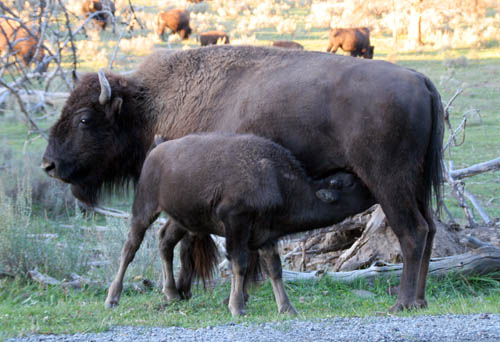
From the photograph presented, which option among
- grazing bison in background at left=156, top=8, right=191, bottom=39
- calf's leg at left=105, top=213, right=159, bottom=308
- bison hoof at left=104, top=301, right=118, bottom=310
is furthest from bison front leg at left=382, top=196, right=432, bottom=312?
grazing bison in background at left=156, top=8, right=191, bottom=39

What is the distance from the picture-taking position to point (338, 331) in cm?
505

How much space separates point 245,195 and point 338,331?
1.62 meters

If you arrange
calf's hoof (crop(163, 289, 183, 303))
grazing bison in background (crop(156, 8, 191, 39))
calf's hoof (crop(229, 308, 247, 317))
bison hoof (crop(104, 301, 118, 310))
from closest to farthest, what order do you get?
calf's hoof (crop(229, 308, 247, 317)) < bison hoof (crop(104, 301, 118, 310)) < calf's hoof (crop(163, 289, 183, 303)) < grazing bison in background (crop(156, 8, 191, 39))

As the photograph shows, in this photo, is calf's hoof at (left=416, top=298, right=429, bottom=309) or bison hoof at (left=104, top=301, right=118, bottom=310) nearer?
calf's hoof at (left=416, top=298, right=429, bottom=309)

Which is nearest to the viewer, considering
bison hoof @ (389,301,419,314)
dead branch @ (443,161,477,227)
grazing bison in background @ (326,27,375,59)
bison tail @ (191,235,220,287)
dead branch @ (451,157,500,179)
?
bison hoof @ (389,301,419,314)

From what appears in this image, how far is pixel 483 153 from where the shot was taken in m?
14.4

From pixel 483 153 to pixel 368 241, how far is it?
21.5 feet

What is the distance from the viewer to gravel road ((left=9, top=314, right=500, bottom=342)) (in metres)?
4.84

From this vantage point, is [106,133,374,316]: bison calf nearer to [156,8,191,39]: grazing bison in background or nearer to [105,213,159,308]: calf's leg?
[105,213,159,308]: calf's leg

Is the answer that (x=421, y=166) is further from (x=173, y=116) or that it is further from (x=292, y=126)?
(x=173, y=116)

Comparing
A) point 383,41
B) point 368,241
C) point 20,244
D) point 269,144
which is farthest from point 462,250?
point 383,41

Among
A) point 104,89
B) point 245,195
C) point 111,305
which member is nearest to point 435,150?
point 245,195

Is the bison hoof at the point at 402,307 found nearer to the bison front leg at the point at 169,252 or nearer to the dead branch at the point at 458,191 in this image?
the bison front leg at the point at 169,252

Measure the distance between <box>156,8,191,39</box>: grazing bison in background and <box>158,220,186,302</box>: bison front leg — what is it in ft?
85.5
